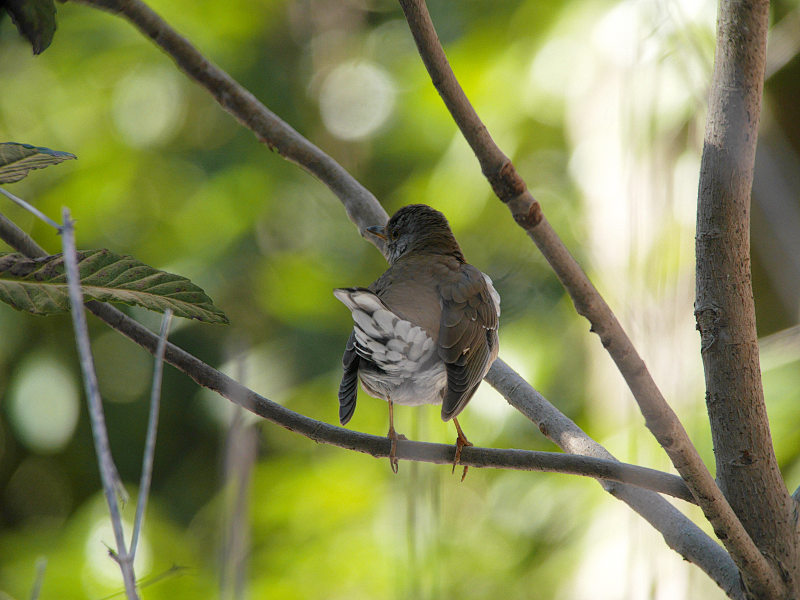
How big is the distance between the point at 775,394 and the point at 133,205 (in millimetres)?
4282

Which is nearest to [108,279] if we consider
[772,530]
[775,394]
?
[772,530]

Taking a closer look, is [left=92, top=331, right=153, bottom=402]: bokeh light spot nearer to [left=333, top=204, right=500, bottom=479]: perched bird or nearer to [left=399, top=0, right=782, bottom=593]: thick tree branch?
[left=333, top=204, right=500, bottom=479]: perched bird

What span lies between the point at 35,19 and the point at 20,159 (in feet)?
0.54

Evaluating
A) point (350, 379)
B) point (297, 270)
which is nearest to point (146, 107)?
point (297, 270)

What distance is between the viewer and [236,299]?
5008 mm

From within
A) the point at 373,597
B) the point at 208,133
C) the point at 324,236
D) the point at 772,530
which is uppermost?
the point at 208,133

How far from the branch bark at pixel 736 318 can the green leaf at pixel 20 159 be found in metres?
0.94

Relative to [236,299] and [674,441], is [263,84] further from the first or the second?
[674,441]

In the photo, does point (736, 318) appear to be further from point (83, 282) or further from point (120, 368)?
point (120, 368)

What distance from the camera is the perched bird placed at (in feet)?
5.33

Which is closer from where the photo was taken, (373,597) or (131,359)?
(373,597)

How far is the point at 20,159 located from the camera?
2.87 feet

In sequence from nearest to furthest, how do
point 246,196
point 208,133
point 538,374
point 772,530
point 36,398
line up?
point 772,530 → point 538,374 → point 36,398 → point 246,196 → point 208,133

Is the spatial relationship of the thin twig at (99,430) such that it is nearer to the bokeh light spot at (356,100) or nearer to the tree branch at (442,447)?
the tree branch at (442,447)
